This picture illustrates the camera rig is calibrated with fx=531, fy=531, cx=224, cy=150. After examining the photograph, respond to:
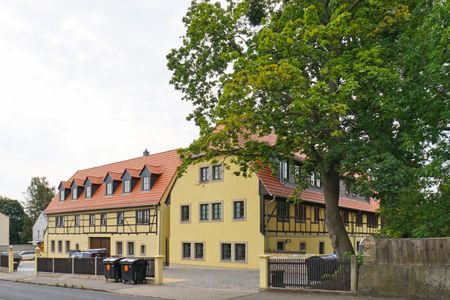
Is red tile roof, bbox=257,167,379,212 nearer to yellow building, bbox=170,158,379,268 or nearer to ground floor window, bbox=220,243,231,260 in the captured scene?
yellow building, bbox=170,158,379,268

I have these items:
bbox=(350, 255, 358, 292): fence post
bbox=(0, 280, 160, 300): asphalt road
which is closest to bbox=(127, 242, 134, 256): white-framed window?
bbox=(0, 280, 160, 300): asphalt road

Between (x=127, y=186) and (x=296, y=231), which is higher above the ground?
(x=127, y=186)

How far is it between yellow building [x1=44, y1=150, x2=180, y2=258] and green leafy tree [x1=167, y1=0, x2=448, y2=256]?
18483 millimetres

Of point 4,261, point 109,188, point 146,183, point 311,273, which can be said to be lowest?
point 4,261

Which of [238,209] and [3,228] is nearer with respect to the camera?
[238,209]

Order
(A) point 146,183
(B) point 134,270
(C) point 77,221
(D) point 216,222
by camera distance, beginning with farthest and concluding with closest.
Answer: (C) point 77,221 < (A) point 146,183 < (D) point 216,222 < (B) point 134,270

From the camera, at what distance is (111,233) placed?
4284cm

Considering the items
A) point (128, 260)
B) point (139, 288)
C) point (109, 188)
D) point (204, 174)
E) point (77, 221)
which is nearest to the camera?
point (139, 288)

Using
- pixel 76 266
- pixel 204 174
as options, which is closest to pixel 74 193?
pixel 204 174

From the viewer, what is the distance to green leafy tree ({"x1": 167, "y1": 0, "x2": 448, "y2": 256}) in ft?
57.8

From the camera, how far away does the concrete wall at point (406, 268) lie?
15539 millimetres

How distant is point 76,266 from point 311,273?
580 inches

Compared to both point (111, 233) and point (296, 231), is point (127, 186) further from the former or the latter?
point (296, 231)

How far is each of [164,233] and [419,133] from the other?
987 inches
